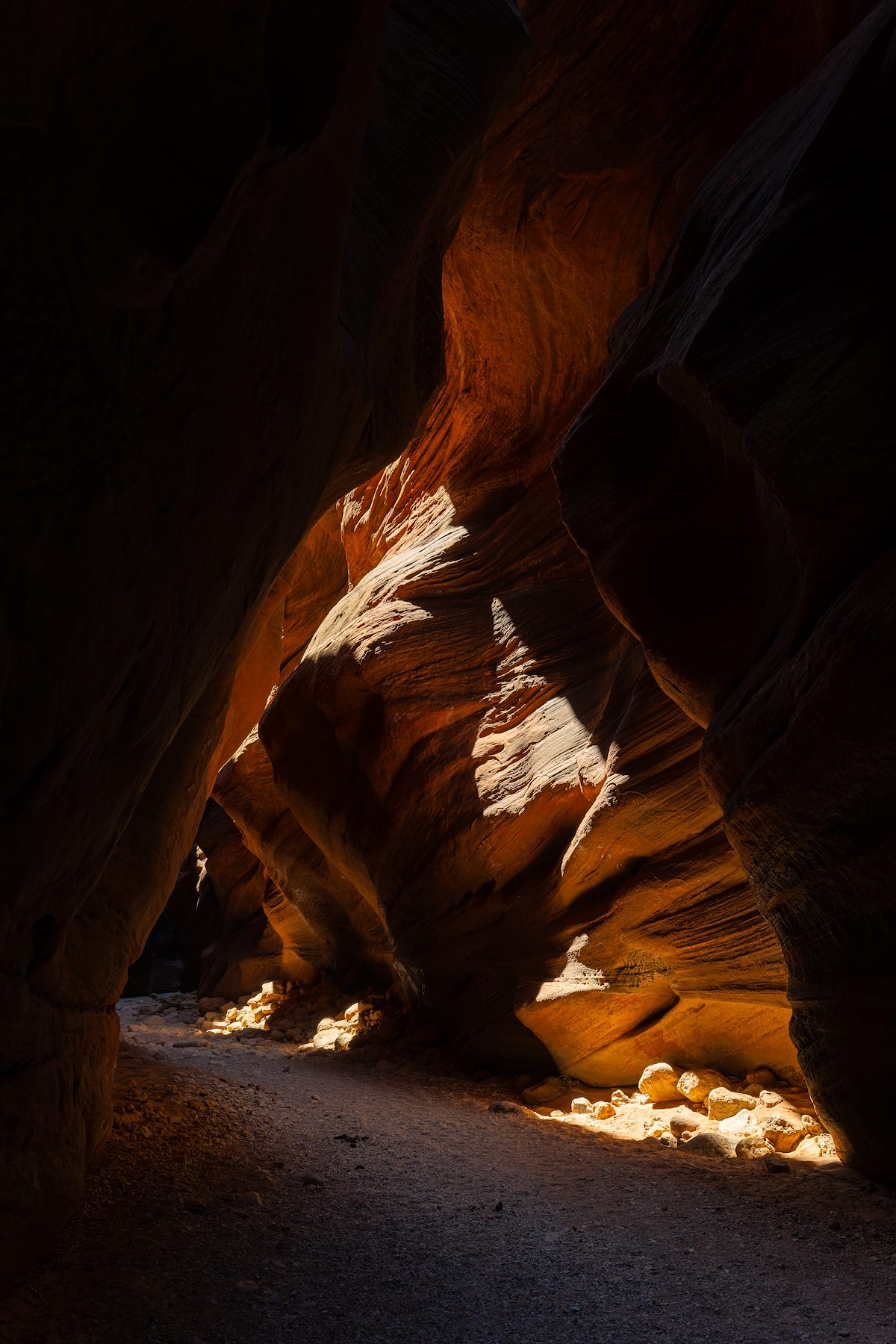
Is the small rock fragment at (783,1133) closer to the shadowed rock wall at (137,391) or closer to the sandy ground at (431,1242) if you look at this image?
the sandy ground at (431,1242)

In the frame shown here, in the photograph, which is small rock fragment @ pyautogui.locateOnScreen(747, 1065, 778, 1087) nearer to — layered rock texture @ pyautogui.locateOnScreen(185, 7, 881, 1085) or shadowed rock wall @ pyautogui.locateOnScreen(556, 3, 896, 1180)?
layered rock texture @ pyautogui.locateOnScreen(185, 7, 881, 1085)

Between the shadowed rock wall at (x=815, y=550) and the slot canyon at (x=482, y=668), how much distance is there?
2 centimetres

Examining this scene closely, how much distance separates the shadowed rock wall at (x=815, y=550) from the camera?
388 centimetres

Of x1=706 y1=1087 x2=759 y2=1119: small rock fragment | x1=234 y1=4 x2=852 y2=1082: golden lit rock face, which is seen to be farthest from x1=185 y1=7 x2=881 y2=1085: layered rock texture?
x1=706 y1=1087 x2=759 y2=1119: small rock fragment

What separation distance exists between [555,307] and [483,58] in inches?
203

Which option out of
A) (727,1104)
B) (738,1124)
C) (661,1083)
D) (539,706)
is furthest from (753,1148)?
(539,706)

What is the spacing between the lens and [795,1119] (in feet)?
17.8

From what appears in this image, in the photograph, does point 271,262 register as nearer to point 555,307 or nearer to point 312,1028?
point 555,307

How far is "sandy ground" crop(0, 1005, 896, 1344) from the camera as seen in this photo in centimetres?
282

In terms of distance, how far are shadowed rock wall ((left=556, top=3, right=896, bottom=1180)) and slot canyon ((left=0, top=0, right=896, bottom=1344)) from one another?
0.9 inches

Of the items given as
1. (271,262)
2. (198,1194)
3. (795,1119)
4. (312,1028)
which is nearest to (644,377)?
(271,262)

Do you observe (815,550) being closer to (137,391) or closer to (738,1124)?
(137,391)

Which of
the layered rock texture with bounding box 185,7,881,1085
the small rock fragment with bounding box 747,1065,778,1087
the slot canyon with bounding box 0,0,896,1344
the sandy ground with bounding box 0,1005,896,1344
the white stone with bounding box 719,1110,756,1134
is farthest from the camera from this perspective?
the layered rock texture with bounding box 185,7,881,1085

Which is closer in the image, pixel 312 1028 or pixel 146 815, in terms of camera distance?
pixel 146 815
